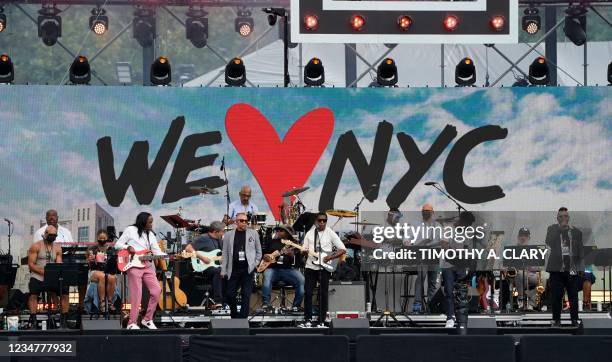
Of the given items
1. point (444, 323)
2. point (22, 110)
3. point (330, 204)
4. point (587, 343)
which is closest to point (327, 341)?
point (587, 343)

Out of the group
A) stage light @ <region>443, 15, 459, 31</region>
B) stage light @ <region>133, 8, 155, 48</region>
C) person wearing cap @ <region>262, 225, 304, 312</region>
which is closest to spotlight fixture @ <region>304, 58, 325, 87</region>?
stage light @ <region>133, 8, 155, 48</region>

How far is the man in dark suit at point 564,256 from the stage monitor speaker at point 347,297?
2.89 metres

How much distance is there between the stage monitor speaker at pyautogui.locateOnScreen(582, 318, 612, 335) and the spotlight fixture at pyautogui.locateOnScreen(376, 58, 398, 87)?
10566mm

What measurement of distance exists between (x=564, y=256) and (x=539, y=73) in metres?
7.06

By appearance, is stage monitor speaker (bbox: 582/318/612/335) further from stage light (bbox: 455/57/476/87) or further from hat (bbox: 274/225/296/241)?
stage light (bbox: 455/57/476/87)

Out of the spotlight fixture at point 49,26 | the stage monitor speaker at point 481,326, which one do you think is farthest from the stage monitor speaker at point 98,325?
the spotlight fixture at point 49,26

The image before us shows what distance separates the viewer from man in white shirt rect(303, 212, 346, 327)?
20219mm

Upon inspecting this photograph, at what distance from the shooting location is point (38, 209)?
83.6ft

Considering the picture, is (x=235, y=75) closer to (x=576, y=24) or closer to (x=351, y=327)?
(x=576, y=24)

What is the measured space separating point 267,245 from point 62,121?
586 centimetres

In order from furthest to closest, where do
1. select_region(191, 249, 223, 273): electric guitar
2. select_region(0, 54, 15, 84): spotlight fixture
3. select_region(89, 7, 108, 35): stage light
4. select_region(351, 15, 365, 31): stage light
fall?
select_region(89, 7, 108, 35): stage light < select_region(0, 54, 15, 84): spotlight fixture < select_region(191, 249, 223, 273): electric guitar < select_region(351, 15, 365, 31): stage light

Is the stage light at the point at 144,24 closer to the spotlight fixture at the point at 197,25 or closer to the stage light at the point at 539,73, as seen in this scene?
the spotlight fixture at the point at 197,25

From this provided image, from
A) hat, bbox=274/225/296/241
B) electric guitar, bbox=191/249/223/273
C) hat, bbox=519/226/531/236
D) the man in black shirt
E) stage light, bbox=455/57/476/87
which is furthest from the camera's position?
stage light, bbox=455/57/476/87

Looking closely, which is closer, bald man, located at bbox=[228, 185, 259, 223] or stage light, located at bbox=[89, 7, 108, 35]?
bald man, located at bbox=[228, 185, 259, 223]
